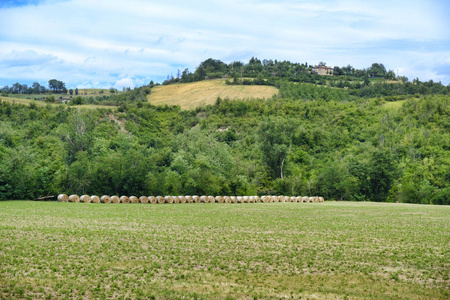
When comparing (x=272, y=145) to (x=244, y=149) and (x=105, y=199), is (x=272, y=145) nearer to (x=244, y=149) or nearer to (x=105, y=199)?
(x=244, y=149)

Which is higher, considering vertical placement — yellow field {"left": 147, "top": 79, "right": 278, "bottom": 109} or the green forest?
yellow field {"left": 147, "top": 79, "right": 278, "bottom": 109}

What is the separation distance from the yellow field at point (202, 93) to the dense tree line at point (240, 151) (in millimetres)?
6851

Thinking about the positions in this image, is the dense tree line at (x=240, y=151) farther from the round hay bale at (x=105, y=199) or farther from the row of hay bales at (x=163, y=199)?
the round hay bale at (x=105, y=199)

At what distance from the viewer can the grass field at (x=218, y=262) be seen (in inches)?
512

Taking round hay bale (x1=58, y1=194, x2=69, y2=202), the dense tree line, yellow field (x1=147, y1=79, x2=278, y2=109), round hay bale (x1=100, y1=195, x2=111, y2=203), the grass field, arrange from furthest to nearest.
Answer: yellow field (x1=147, y1=79, x2=278, y2=109)
the dense tree line
round hay bale (x1=100, y1=195, x2=111, y2=203)
round hay bale (x1=58, y1=194, x2=69, y2=202)
the grass field

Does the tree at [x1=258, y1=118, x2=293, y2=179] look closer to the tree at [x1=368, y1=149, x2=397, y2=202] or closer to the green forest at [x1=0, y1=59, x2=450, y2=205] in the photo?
the green forest at [x1=0, y1=59, x2=450, y2=205]

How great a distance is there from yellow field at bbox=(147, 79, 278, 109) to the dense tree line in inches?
270

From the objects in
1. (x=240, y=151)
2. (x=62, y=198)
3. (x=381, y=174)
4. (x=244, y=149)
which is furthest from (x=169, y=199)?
(x=244, y=149)

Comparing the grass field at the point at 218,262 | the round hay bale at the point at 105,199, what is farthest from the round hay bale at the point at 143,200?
the grass field at the point at 218,262

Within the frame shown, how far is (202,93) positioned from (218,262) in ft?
510

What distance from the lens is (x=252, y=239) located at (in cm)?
2202

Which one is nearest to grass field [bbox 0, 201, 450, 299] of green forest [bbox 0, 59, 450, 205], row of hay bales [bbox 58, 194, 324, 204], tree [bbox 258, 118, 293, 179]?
row of hay bales [bbox 58, 194, 324, 204]

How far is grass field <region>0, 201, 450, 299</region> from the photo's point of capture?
13000 millimetres

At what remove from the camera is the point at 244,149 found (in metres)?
113
